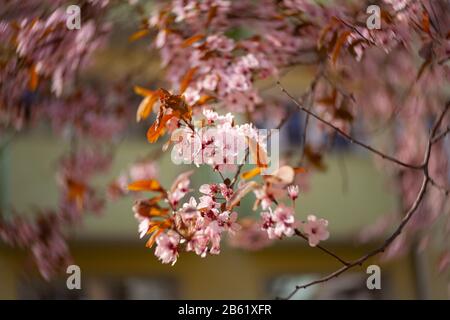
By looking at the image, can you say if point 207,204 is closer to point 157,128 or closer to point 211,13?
point 157,128

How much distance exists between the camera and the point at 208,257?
5.66m

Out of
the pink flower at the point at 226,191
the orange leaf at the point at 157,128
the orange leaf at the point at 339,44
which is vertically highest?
the orange leaf at the point at 339,44

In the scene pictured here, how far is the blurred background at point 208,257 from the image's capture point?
528 cm

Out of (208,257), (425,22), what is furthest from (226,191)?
(208,257)

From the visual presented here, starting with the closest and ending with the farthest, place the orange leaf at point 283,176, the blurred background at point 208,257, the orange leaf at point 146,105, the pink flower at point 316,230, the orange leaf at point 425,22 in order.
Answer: the orange leaf at point 283,176 < the pink flower at point 316,230 < the orange leaf at point 425,22 < the orange leaf at point 146,105 < the blurred background at point 208,257

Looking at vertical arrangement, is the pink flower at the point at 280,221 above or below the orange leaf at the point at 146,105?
below

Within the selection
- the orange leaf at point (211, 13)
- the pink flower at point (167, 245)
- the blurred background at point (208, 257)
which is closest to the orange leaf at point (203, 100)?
the orange leaf at point (211, 13)

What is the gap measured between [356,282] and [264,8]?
383 centimetres

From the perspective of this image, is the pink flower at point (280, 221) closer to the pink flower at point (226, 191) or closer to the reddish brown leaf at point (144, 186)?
the pink flower at point (226, 191)

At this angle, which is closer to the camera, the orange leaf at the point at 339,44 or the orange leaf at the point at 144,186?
the orange leaf at the point at 144,186
